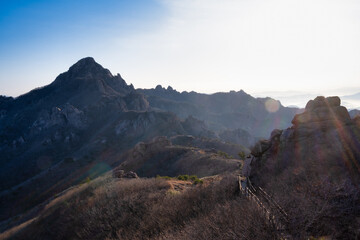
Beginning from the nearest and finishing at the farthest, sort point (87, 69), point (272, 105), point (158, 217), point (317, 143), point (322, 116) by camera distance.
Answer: point (158, 217), point (317, 143), point (322, 116), point (87, 69), point (272, 105)

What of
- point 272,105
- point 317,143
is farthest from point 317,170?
point 272,105

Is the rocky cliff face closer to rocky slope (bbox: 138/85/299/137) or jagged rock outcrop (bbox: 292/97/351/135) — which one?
jagged rock outcrop (bbox: 292/97/351/135)

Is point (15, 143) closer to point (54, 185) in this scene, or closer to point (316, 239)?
point (54, 185)

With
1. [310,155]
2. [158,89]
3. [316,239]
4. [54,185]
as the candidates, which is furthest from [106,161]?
[158,89]

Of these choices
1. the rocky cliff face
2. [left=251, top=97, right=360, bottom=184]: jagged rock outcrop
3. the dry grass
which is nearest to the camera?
the dry grass

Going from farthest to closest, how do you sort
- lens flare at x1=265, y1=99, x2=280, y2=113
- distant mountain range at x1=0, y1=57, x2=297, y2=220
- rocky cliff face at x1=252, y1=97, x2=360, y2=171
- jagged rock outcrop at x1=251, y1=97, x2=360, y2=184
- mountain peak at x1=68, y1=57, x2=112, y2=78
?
lens flare at x1=265, y1=99, x2=280, y2=113 < mountain peak at x1=68, y1=57, x2=112, y2=78 < distant mountain range at x1=0, y1=57, x2=297, y2=220 < rocky cliff face at x1=252, y1=97, x2=360, y2=171 < jagged rock outcrop at x1=251, y1=97, x2=360, y2=184

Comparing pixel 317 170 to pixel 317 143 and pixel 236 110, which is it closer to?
pixel 317 143

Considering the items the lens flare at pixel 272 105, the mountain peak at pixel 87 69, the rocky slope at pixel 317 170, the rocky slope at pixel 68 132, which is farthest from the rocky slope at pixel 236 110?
the rocky slope at pixel 317 170

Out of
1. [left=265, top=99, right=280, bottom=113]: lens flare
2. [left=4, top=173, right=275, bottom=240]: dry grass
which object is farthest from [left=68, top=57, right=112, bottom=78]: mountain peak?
[left=265, top=99, right=280, bottom=113]: lens flare

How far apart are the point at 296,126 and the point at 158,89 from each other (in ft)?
623

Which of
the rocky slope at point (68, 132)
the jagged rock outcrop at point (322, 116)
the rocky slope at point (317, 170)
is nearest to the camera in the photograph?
the rocky slope at point (317, 170)

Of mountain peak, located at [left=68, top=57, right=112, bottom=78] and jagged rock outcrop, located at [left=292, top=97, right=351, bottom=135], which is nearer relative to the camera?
jagged rock outcrop, located at [left=292, top=97, right=351, bottom=135]

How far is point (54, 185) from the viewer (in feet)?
174

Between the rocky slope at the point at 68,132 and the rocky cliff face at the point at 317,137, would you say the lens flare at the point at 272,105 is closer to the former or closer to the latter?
the rocky slope at the point at 68,132
